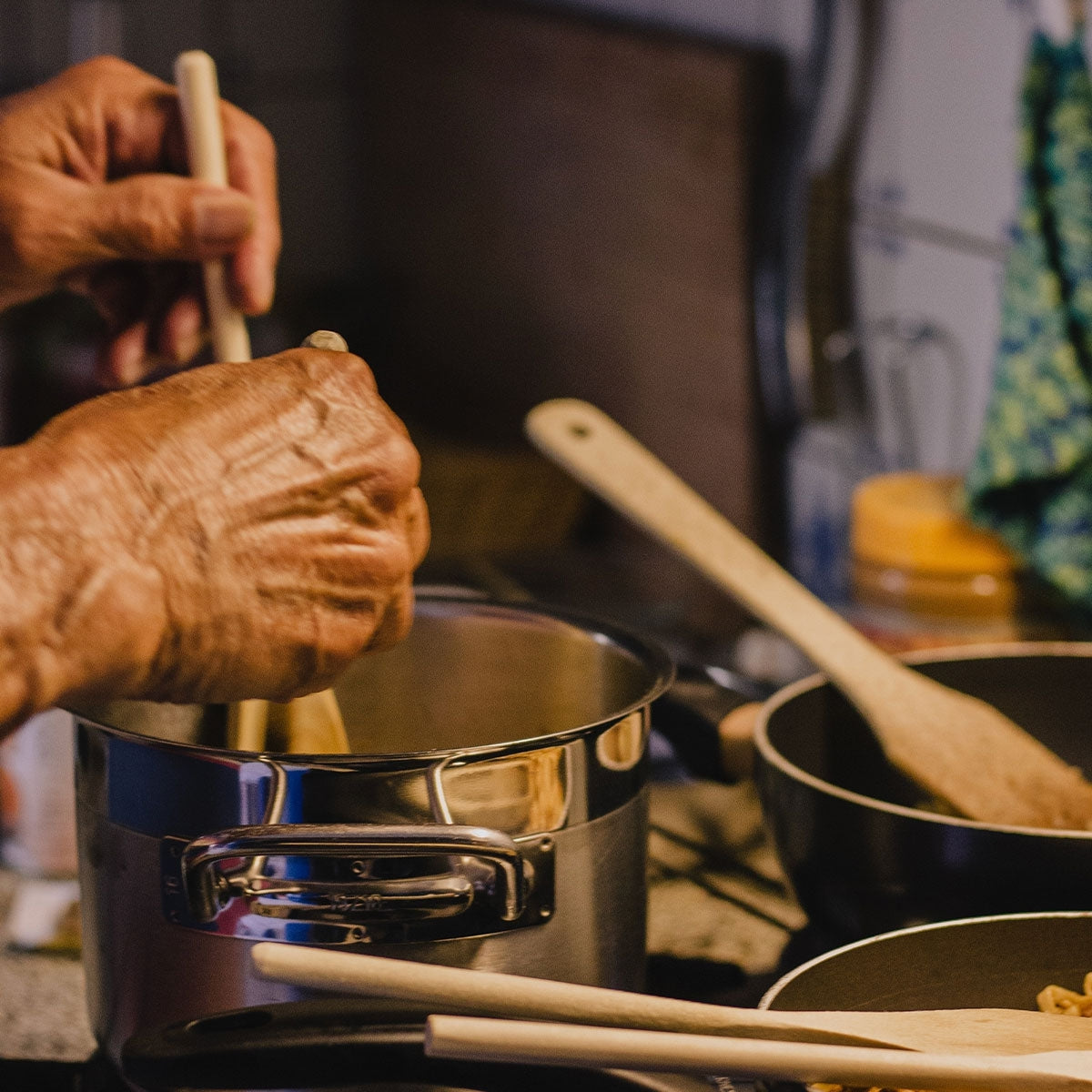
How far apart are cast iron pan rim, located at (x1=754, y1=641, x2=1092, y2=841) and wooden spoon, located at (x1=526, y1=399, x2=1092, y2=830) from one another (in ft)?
0.04

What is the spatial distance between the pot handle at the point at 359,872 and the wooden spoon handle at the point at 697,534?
0.23 metres

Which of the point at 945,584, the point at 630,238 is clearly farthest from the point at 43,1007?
the point at 630,238

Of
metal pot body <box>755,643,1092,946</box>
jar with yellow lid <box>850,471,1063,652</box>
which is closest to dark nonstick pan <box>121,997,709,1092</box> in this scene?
metal pot body <box>755,643,1092,946</box>

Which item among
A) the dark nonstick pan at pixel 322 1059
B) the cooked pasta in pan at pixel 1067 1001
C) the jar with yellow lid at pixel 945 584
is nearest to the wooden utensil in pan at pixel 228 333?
the dark nonstick pan at pixel 322 1059

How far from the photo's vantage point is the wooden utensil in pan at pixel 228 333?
1.66 ft

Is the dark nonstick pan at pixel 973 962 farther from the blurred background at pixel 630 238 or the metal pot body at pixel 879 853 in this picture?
the blurred background at pixel 630 238

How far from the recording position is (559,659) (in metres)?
0.54

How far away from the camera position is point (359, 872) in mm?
390

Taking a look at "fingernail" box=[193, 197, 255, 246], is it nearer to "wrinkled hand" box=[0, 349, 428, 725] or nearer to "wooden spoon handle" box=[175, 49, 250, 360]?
"wooden spoon handle" box=[175, 49, 250, 360]

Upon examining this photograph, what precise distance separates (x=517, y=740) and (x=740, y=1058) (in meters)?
0.10

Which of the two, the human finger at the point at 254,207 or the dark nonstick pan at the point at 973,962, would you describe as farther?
the human finger at the point at 254,207

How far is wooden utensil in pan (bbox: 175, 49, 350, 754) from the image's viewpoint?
1.66 feet

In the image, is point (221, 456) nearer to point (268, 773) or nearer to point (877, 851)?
point (268, 773)

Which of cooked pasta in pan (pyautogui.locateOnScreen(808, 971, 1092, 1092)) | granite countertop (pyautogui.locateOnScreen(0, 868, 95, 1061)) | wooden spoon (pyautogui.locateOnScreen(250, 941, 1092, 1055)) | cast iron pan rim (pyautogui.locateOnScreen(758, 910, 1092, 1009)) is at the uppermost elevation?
wooden spoon (pyautogui.locateOnScreen(250, 941, 1092, 1055))
